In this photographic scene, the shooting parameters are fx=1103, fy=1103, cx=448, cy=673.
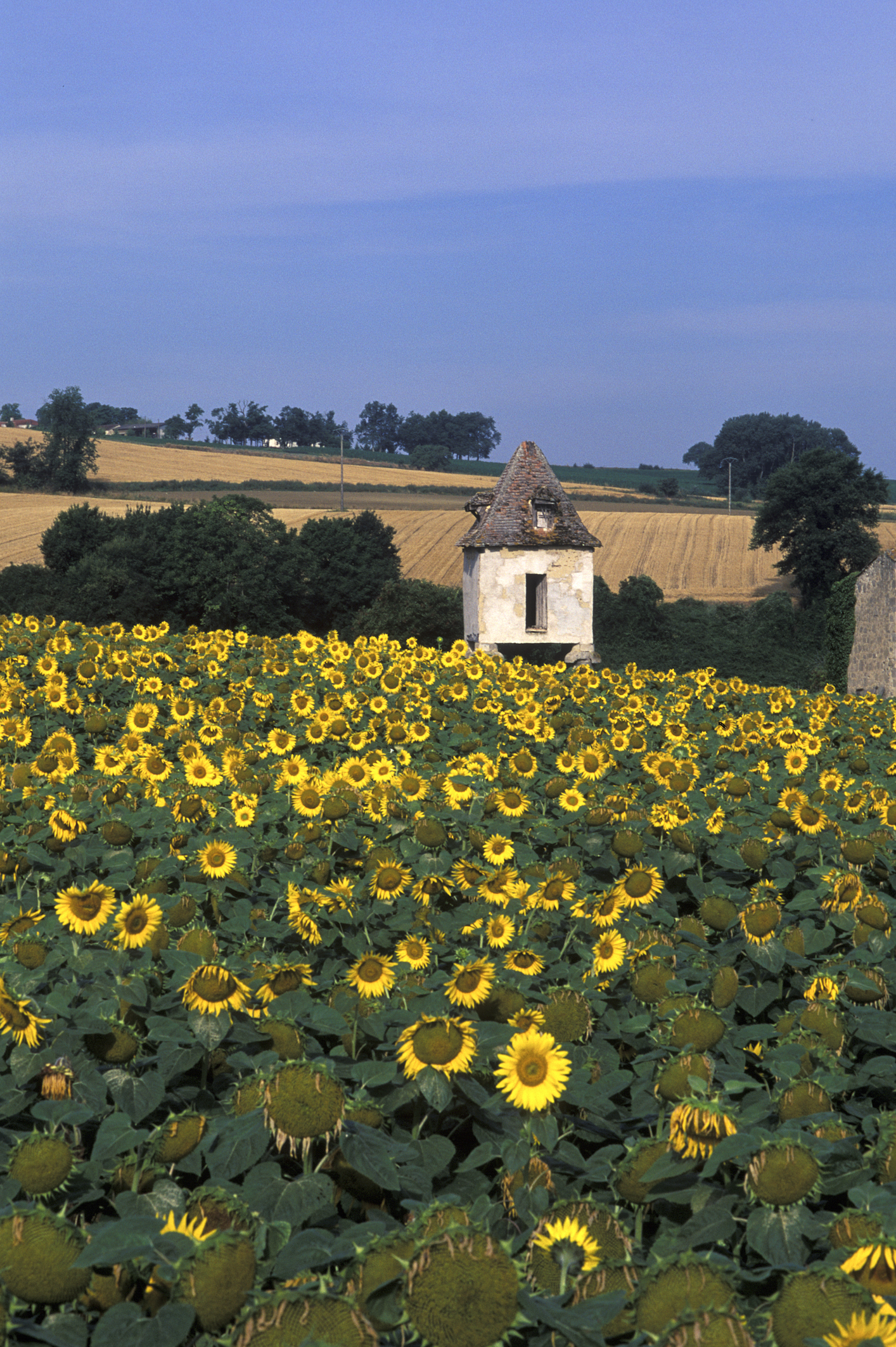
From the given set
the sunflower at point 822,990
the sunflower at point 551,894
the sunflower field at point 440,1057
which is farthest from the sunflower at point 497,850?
the sunflower at point 822,990

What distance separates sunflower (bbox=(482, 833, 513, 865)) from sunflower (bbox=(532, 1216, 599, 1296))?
9.69 ft

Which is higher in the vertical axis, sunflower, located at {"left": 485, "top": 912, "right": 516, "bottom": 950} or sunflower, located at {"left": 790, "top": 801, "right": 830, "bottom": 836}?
sunflower, located at {"left": 790, "top": 801, "right": 830, "bottom": 836}

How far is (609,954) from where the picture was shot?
3820 mm

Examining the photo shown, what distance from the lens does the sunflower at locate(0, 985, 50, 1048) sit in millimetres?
2650

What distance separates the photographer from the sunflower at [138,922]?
11.5ft

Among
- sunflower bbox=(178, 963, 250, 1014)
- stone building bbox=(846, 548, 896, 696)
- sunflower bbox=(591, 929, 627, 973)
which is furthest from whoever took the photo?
stone building bbox=(846, 548, 896, 696)

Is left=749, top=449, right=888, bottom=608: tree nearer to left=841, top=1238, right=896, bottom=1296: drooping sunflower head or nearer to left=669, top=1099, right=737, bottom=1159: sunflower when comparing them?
left=669, top=1099, right=737, bottom=1159: sunflower

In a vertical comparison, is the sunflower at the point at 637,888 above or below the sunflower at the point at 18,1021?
below

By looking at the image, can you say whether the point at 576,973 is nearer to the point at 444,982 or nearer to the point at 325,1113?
the point at 444,982

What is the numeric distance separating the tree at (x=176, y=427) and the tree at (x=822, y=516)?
88.2 meters

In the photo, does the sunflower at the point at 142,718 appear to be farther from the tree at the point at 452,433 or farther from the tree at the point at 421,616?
the tree at the point at 452,433

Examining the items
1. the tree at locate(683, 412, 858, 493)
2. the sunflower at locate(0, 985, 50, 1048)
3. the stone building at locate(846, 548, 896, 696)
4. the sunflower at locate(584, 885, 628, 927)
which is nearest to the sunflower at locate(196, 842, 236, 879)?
the sunflower at locate(584, 885, 628, 927)

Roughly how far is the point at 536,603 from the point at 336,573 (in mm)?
19713

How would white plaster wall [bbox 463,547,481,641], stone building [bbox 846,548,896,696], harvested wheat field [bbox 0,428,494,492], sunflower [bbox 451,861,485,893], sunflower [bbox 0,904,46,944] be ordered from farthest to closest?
harvested wheat field [bbox 0,428,494,492] → white plaster wall [bbox 463,547,481,641] → stone building [bbox 846,548,896,696] → sunflower [bbox 451,861,485,893] → sunflower [bbox 0,904,46,944]
